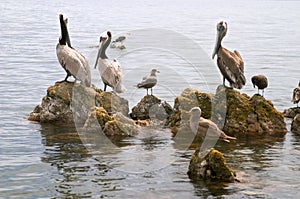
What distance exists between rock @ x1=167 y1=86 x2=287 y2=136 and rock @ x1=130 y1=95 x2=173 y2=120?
0.69 meters

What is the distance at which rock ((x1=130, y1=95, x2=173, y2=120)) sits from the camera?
19.9m

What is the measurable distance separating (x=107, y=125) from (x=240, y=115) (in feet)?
12.7

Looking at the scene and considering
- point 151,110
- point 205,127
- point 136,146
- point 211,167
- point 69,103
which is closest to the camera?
point 211,167

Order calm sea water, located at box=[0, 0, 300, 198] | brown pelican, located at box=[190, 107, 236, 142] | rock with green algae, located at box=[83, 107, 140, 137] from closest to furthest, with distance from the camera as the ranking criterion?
calm sea water, located at box=[0, 0, 300, 198] → brown pelican, located at box=[190, 107, 236, 142] → rock with green algae, located at box=[83, 107, 140, 137]

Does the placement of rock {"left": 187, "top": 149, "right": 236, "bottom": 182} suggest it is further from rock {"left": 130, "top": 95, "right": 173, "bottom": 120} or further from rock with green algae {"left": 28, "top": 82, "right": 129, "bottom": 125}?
rock with green algae {"left": 28, "top": 82, "right": 129, "bottom": 125}

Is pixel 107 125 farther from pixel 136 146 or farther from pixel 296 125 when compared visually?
pixel 296 125

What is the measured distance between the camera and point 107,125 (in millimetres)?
18281

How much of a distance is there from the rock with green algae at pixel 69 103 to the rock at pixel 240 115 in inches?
98.8

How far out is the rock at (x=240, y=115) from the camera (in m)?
19.0

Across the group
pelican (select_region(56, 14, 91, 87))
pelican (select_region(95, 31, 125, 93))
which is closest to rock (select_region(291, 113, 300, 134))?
pelican (select_region(95, 31, 125, 93))

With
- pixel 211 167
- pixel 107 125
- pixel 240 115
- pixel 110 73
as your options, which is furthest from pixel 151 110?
pixel 211 167

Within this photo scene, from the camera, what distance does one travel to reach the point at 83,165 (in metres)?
15.4

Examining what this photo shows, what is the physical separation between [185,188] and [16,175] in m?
3.88

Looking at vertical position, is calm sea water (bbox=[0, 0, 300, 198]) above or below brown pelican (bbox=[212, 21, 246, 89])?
below
